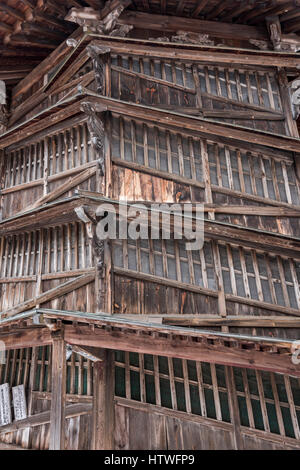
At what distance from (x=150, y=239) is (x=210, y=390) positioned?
3.09 m

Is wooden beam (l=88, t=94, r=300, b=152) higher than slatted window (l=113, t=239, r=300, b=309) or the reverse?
higher

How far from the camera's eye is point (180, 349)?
6965 millimetres

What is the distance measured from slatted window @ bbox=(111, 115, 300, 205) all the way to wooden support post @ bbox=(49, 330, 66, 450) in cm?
404

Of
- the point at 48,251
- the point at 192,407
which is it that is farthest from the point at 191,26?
the point at 192,407

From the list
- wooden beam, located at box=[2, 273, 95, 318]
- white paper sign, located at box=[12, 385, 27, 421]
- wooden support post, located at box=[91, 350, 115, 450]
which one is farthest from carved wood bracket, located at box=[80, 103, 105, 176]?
white paper sign, located at box=[12, 385, 27, 421]

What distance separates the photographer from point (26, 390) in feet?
31.1

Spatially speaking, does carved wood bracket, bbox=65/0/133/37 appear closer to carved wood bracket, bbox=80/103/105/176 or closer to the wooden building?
the wooden building

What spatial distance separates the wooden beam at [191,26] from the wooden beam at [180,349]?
7719 mm

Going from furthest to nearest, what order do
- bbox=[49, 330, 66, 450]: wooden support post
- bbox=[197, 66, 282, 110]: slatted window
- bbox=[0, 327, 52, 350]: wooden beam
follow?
bbox=[197, 66, 282, 110]: slatted window, bbox=[0, 327, 52, 350]: wooden beam, bbox=[49, 330, 66, 450]: wooden support post

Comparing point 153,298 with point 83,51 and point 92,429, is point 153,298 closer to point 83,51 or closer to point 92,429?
point 92,429

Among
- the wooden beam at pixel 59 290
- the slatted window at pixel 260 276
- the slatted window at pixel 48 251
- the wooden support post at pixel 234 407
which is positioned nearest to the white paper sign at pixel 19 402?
the wooden beam at pixel 59 290

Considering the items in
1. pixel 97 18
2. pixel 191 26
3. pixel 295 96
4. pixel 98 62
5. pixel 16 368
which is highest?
pixel 191 26

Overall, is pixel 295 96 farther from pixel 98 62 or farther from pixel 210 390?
pixel 210 390

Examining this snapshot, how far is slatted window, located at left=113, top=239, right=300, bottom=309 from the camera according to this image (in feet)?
26.5
